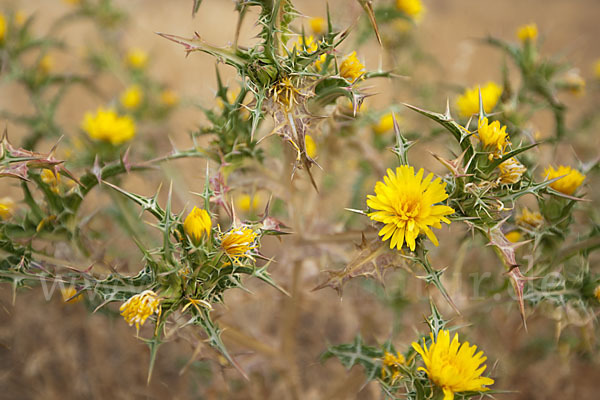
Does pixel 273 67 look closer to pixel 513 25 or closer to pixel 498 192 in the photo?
pixel 498 192

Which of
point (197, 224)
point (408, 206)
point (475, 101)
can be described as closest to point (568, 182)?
point (475, 101)

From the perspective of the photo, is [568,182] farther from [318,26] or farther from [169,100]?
[169,100]

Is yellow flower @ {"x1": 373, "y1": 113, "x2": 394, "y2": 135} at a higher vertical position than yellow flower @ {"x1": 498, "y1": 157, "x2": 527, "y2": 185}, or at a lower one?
lower

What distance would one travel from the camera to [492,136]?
122 centimetres

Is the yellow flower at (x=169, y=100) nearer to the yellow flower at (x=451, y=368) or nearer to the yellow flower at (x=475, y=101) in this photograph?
the yellow flower at (x=475, y=101)

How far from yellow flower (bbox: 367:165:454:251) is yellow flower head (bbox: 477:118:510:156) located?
0.20 meters

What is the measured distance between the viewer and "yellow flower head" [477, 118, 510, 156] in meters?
1.22

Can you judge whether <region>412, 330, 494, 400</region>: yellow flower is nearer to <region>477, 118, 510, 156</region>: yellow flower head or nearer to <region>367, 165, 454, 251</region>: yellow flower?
<region>367, 165, 454, 251</region>: yellow flower

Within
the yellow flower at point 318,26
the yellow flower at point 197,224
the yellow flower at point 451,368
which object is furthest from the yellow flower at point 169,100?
the yellow flower at point 451,368

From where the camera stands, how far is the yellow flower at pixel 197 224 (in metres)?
1.16

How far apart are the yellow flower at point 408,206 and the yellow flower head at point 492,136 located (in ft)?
0.67

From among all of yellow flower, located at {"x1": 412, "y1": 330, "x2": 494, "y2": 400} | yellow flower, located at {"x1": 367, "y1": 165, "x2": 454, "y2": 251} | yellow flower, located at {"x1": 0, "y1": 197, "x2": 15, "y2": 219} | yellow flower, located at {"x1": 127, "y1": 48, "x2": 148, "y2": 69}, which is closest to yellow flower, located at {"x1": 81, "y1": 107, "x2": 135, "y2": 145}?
yellow flower, located at {"x1": 0, "y1": 197, "x2": 15, "y2": 219}

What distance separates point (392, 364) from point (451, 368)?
0.81ft

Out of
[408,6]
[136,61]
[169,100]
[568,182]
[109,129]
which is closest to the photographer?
[568,182]
